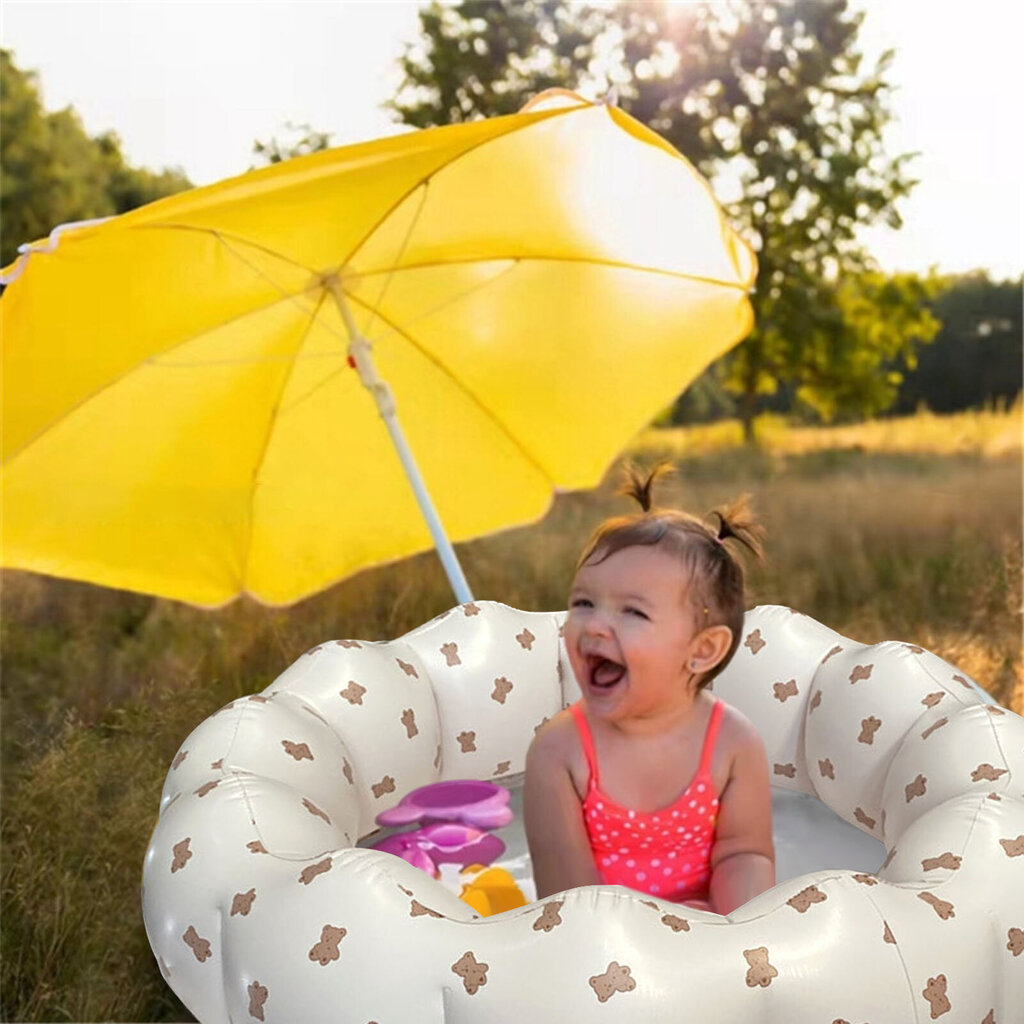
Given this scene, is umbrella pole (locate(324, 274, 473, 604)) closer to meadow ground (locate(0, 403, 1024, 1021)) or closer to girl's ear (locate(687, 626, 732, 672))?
meadow ground (locate(0, 403, 1024, 1021))

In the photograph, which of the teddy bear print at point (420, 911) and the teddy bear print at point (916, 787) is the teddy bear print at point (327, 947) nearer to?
the teddy bear print at point (420, 911)

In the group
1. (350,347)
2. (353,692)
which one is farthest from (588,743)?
(350,347)

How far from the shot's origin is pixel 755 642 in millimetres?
2248

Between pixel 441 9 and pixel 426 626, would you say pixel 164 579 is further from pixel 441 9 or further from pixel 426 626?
pixel 441 9

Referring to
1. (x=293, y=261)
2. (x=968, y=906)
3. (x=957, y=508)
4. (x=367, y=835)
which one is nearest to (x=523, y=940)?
(x=968, y=906)

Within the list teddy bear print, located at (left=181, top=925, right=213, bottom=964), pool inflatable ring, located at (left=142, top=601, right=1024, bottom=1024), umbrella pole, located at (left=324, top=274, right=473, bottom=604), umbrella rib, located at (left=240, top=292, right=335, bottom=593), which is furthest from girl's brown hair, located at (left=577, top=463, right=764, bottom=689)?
umbrella rib, located at (left=240, top=292, right=335, bottom=593)

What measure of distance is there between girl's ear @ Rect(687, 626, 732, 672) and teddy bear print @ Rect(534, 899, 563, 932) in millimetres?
515

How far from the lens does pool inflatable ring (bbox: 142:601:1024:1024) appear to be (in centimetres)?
120

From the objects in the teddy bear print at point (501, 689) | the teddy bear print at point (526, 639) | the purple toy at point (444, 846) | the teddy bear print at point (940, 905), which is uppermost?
the teddy bear print at point (526, 639)

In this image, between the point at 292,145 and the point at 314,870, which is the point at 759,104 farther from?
the point at 314,870

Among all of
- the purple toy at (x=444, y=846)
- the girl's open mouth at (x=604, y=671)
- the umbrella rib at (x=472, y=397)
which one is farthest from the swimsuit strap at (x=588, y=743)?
the umbrella rib at (x=472, y=397)

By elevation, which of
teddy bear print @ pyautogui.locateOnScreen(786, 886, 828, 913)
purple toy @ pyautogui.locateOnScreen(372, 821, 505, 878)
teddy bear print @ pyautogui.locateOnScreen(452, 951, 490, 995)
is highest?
teddy bear print @ pyautogui.locateOnScreen(452, 951, 490, 995)

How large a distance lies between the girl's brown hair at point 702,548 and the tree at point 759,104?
568cm

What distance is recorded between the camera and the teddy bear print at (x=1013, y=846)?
138cm
